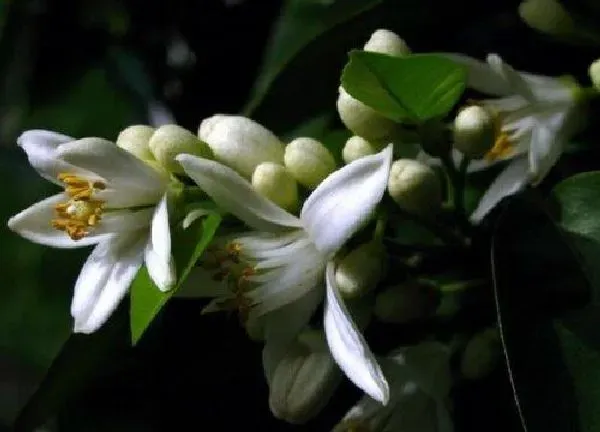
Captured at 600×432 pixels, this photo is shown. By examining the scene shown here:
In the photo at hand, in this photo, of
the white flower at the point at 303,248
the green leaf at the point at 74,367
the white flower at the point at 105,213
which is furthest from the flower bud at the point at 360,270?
the green leaf at the point at 74,367

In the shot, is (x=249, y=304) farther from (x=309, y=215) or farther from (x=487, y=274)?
(x=487, y=274)

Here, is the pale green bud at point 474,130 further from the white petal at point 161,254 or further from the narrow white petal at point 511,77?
the white petal at point 161,254

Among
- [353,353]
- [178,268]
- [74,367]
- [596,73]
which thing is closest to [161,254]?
Result: [178,268]

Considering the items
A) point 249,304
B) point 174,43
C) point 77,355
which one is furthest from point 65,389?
point 174,43

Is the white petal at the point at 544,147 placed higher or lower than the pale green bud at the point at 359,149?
lower

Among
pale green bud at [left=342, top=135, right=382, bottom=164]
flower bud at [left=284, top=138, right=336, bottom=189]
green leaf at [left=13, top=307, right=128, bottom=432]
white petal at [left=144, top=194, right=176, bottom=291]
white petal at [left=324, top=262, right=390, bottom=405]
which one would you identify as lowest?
green leaf at [left=13, top=307, right=128, bottom=432]

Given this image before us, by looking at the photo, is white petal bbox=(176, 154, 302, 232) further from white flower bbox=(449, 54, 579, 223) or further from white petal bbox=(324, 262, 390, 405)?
white flower bbox=(449, 54, 579, 223)

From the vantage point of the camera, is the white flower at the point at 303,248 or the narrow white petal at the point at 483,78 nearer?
the white flower at the point at 303,248

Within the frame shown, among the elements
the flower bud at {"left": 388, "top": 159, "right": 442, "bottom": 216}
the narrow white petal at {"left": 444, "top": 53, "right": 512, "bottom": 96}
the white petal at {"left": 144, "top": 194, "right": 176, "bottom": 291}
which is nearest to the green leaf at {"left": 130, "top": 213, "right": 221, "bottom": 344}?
the white petal at {"left": 144, "top": 194, "right": 176, "bottom": 291}
